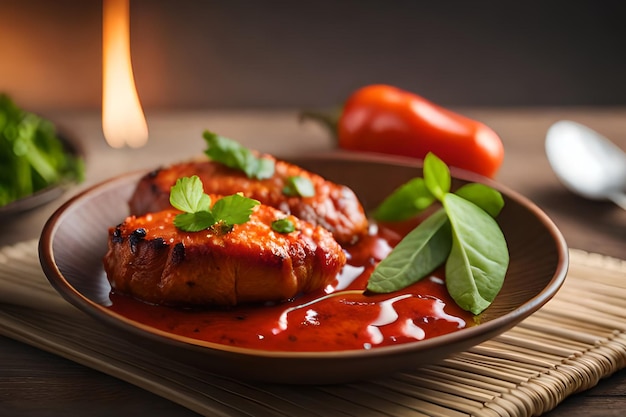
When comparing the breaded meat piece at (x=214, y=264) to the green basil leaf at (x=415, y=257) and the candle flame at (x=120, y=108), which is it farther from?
the candle flame at (x=120, y=108)

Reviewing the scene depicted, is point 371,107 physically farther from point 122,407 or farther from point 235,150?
point 122,407

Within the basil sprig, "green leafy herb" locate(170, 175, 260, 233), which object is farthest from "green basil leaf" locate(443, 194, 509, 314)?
"green leafy herb" locate(170, 175, 260, 233)

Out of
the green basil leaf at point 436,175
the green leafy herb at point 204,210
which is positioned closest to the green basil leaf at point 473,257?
the green basil leaf at point 436,175

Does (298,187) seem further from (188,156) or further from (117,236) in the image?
(188,156)

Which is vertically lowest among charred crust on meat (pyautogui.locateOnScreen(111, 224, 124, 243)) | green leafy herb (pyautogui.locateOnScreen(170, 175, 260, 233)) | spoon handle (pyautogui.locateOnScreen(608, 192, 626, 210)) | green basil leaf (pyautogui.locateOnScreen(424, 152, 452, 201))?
spoon handle (pyautogui.locateOnScreen(608, 192, 626, 210))

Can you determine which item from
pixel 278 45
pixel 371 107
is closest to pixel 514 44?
pixel 278 45

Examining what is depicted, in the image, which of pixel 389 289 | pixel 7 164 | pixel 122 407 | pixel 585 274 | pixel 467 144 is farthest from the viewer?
pixel 467 144

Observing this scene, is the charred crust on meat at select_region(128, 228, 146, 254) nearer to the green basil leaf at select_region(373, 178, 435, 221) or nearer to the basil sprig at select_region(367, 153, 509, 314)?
the basil sprig at select_region(367, 153, 509, 314)

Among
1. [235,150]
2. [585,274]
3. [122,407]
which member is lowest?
[122,407]
